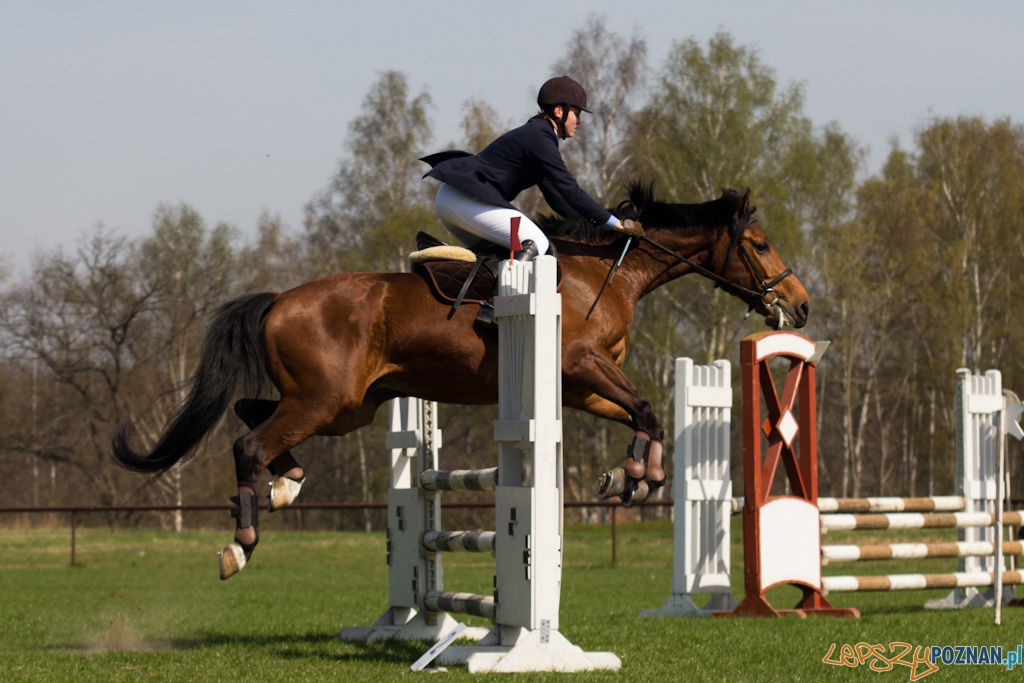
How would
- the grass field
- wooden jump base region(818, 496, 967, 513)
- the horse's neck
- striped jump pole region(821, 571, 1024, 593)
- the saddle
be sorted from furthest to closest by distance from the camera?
1. wooden jump base region(818, 496, 967, 513)
2. striped jump pole region(821, 571, 1024, 593)
3. the horse's neck
4. the saddle
5. the grass field

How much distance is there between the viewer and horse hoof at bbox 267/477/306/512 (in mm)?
5449

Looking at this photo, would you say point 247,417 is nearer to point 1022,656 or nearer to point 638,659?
point 638,659

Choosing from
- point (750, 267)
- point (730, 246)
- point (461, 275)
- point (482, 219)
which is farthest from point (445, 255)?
point (750, 267)

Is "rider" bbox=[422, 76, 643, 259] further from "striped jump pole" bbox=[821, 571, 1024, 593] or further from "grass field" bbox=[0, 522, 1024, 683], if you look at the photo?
"striped jump pole" bbox=[821, 571, 1024, 593]

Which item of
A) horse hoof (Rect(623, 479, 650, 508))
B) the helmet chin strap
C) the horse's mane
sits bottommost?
horse hoof (Rect(623, 479, 650, 508))

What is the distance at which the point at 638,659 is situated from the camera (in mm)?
5281

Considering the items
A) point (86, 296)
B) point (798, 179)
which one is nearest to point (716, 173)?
point (798, 179)

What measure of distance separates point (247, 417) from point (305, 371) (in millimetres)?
704

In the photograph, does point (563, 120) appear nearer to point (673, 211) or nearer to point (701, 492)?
point (673, 211)

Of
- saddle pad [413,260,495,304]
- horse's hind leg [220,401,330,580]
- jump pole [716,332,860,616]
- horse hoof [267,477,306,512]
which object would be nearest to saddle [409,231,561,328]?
saddle pad [413,260,495,304]

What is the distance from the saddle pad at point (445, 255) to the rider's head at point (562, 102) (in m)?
0.77

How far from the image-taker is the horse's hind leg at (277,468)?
5.48m

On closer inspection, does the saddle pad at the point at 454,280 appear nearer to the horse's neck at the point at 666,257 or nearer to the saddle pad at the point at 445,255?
the saddle pad at the point at 445,255

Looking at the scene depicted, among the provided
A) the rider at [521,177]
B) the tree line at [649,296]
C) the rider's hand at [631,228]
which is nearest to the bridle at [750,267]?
the rider's hand at [631,228]
